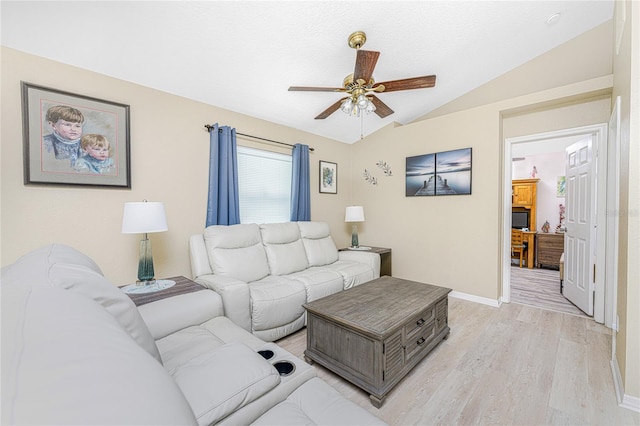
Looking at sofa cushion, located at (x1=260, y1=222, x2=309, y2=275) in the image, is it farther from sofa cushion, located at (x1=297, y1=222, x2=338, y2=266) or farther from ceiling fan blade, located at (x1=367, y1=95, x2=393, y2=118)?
ceiling fan blade, located at (x1=367, y1=95, x2=393, y2=118)

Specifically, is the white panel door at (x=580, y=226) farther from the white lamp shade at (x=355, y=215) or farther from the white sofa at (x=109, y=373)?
the white sofa at (x=109, y=373)

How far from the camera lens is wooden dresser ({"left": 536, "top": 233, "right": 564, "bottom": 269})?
502cm

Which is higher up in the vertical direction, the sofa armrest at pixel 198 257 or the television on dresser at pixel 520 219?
the television on dresser at pixel 520 219

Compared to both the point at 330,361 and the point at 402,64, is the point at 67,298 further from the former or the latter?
the point at 402,64

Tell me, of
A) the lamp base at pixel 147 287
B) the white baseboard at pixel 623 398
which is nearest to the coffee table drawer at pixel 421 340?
the white baseboard at pixel 623 398

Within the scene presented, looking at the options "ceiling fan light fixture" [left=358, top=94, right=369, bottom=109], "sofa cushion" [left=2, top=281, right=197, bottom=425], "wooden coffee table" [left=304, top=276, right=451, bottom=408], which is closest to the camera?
"sofa cushion" [left=2, top=281, right=197, bottom=425]

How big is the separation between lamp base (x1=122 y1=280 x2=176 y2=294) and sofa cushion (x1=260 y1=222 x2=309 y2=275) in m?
1.06

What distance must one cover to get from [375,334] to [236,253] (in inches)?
64.9

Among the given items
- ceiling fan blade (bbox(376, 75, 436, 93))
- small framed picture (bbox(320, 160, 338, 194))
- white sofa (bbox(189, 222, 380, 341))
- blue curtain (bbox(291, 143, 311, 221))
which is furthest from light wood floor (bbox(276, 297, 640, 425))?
small framed picture (bbox(320, 160, 338, 194))

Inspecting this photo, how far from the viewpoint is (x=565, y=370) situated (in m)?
1.93

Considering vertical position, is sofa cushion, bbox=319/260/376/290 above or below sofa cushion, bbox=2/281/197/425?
below

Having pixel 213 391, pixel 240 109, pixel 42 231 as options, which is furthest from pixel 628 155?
pixel 42 231

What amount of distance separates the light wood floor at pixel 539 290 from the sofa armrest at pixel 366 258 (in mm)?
1856

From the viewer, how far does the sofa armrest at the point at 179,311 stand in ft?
5.04
